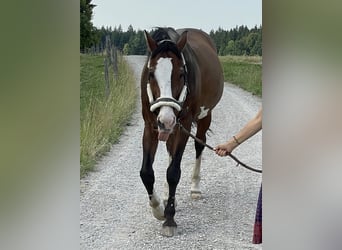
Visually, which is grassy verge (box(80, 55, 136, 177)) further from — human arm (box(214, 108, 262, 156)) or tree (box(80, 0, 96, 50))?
human arm (box(214, 108, 262, 156))

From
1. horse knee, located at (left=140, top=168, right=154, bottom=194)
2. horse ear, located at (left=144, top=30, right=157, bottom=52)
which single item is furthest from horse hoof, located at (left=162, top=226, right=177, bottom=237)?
horse ear, located at (left=144, top=30, right=157, bottom=52)

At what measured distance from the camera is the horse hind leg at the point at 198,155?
3.81ft

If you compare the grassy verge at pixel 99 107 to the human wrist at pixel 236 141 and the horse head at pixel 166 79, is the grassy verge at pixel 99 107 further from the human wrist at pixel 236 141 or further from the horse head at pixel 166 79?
the human wrist at pixel 236 141

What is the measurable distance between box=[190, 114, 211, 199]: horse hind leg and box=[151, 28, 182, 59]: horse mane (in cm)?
18

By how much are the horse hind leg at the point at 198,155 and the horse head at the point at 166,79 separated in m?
0.09

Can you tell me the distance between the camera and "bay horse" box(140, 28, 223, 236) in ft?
3.64

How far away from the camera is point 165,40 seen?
112 centimetres

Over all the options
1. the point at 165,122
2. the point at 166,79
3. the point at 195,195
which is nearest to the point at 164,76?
the point at 166,79

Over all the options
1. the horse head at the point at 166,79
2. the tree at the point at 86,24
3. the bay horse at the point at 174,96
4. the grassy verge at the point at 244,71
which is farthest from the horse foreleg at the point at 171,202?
the tree at the point at 86,24
